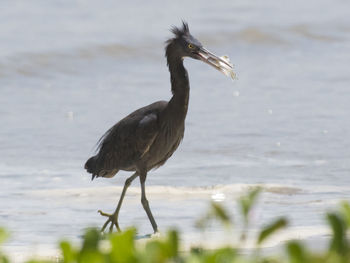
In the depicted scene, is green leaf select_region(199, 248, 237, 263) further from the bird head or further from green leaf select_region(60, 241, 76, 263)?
the bird head

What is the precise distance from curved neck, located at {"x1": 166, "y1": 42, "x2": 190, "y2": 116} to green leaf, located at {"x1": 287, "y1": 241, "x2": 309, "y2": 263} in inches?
168

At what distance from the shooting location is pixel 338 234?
2705 millimetres

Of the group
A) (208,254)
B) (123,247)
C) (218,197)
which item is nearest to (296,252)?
(208,254)

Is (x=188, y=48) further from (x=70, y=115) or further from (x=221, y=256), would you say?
(x=70, y=115)

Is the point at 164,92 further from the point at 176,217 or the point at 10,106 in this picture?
the point at 176,217

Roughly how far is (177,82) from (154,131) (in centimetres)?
44

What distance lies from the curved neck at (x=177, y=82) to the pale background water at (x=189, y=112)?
2.97 feet

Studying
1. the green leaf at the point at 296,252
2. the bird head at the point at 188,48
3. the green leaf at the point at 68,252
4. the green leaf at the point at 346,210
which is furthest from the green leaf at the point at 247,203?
the bird head at the point at 188,48

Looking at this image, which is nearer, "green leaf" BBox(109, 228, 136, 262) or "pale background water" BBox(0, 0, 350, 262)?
"green leaf" BBox(109, 228, 136, 262)

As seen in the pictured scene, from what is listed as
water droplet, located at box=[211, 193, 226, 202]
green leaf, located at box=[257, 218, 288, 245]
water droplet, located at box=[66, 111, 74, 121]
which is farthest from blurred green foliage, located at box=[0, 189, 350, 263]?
water droplet, located at box=[66, 111, 74, 121]

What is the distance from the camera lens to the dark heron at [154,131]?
680cm

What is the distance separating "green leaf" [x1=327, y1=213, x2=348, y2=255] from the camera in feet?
8.59

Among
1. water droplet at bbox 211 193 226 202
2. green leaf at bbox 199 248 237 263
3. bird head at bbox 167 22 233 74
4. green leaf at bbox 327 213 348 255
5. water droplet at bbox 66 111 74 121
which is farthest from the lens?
water droplet at bbox 66 111 74 121

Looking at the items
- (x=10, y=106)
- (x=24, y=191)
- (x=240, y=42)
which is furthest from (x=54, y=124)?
(x=240, y=42)
